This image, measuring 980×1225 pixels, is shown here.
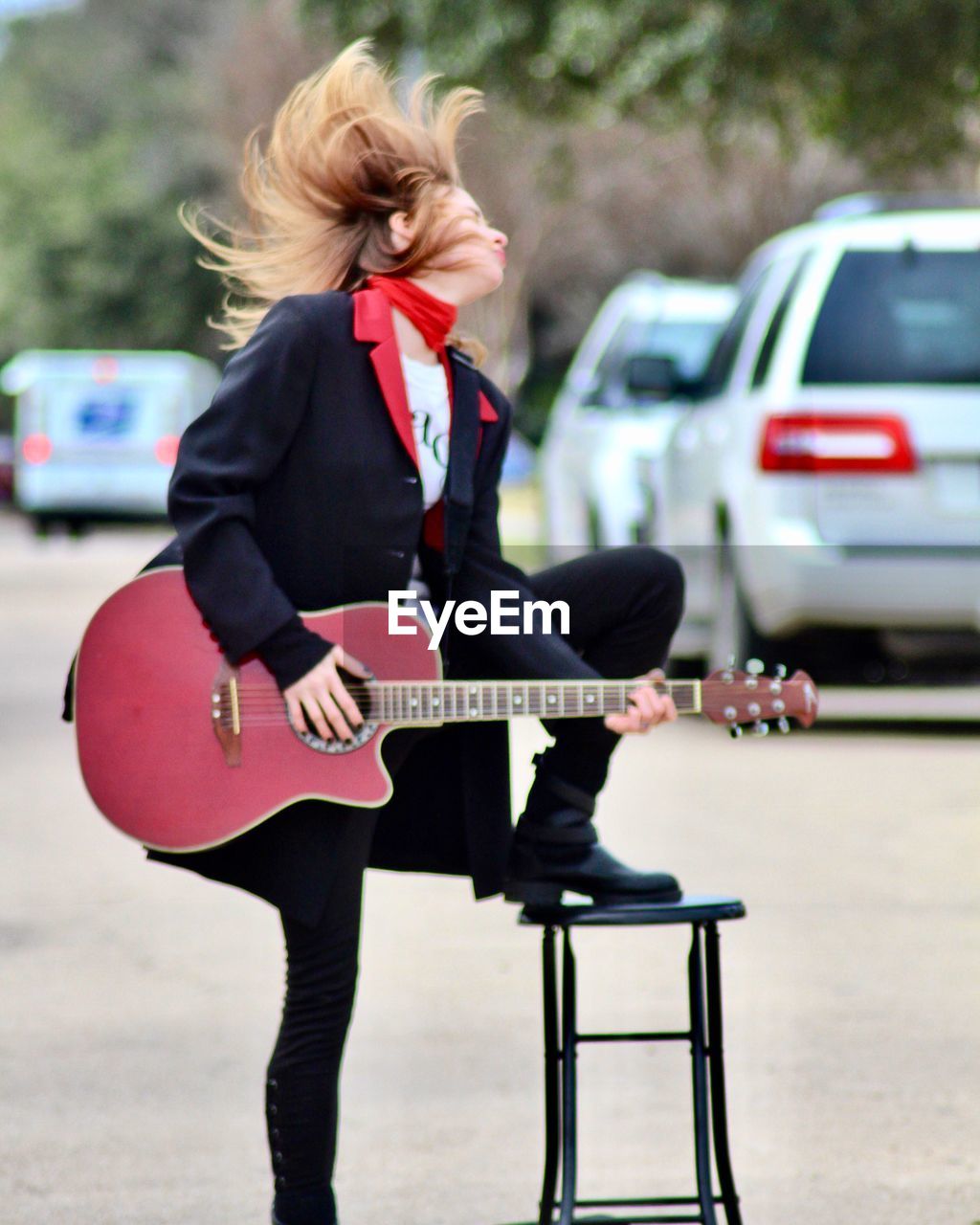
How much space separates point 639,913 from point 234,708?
703 mm

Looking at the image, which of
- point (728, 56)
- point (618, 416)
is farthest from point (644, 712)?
point (728, 56)

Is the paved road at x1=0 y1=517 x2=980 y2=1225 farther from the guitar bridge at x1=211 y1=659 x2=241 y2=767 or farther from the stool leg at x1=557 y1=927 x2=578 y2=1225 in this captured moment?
the guitar bridge at x1=211 y1=659 x2=241 y2=767

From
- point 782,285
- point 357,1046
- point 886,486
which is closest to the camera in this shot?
point 357,1046

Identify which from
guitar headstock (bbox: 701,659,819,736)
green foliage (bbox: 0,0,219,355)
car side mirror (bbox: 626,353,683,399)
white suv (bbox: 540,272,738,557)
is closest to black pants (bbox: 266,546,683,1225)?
guitar headstock (bbox: 701,659,819,736)

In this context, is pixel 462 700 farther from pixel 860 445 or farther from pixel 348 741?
pixel 860 445

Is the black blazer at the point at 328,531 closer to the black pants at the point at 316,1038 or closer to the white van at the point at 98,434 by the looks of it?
the black pants at the point at 316,1038

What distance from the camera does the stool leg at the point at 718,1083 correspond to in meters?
3.86

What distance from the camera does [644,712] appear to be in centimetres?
355

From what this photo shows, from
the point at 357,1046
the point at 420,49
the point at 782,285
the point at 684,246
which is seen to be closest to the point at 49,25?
the point at 684,246

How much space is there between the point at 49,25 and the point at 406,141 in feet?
268

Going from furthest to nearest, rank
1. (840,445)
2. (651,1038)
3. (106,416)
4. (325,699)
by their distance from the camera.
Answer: (106,416) < (840,445) < (651,1038) < (325,699)

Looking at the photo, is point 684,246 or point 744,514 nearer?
point 744,514

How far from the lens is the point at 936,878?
7.49 meters

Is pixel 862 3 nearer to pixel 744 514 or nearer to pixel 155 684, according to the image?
pixel 744 514
